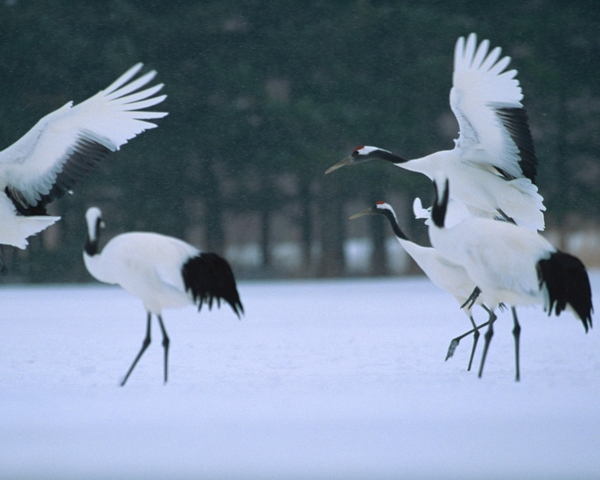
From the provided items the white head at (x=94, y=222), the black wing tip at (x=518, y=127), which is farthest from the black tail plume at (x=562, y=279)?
the white head at (x=94, y=222)

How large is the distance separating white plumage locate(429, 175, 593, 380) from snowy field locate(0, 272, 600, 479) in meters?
0.42

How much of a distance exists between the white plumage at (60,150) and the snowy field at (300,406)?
0.95 meters

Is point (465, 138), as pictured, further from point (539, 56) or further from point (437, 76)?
point (539, 56)

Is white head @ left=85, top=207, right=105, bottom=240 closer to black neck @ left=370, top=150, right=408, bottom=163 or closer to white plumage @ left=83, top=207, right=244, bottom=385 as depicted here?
white plumage @ left=83, top=207, right=244, bottom=385

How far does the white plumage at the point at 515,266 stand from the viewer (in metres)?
4.77

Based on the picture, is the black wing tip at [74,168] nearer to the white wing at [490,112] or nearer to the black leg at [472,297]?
the white wing at [490,112]

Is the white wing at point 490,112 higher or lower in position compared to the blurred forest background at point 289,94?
lower

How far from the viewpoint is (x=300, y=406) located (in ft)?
14.1

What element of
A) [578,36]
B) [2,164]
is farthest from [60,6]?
[2,164]

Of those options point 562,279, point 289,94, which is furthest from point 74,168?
point 289,94

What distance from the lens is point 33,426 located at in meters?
3.98

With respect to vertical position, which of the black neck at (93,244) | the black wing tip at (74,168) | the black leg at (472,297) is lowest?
the black leg at (472,297)

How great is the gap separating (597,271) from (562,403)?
12.8 m

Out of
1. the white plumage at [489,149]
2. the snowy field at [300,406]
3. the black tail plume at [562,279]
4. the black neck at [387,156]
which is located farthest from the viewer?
the black neck at [387,156]
